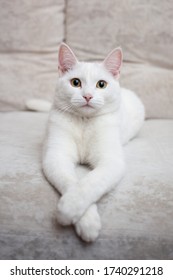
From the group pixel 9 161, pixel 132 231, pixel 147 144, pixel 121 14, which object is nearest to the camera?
pixel 132 231

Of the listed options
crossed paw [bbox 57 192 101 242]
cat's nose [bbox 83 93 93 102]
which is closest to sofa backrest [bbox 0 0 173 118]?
cat's nose [bbox 83 93 93 102]

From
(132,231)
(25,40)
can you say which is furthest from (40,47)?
(132,231)

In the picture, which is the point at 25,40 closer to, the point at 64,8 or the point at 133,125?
the point at 64,8

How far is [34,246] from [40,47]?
4.47 feet

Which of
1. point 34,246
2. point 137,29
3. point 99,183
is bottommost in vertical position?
point 34,246

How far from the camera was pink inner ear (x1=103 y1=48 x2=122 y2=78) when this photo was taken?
1.33 metres

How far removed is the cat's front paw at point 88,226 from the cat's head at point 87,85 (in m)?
0.44

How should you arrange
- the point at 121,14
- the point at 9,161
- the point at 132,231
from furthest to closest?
the point at 121,14 < the point at 9,161 < the point at 132,231

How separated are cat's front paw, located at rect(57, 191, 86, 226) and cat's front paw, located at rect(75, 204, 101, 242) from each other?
2cm

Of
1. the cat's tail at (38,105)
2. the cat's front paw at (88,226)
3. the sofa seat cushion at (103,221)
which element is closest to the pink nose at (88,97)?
the sofa seat cushion at (103,221)

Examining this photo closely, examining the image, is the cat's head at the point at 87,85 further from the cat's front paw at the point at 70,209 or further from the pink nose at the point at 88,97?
the cat's front paw at the point at 70,209

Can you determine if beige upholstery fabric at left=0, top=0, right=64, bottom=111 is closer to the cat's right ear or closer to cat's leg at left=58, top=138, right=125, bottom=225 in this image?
the cat's right ear

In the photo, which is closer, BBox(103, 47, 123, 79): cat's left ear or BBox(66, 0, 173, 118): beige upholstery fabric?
BBox(103, 47, 123, 79): cat's left ear

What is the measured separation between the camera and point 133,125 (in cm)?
165
